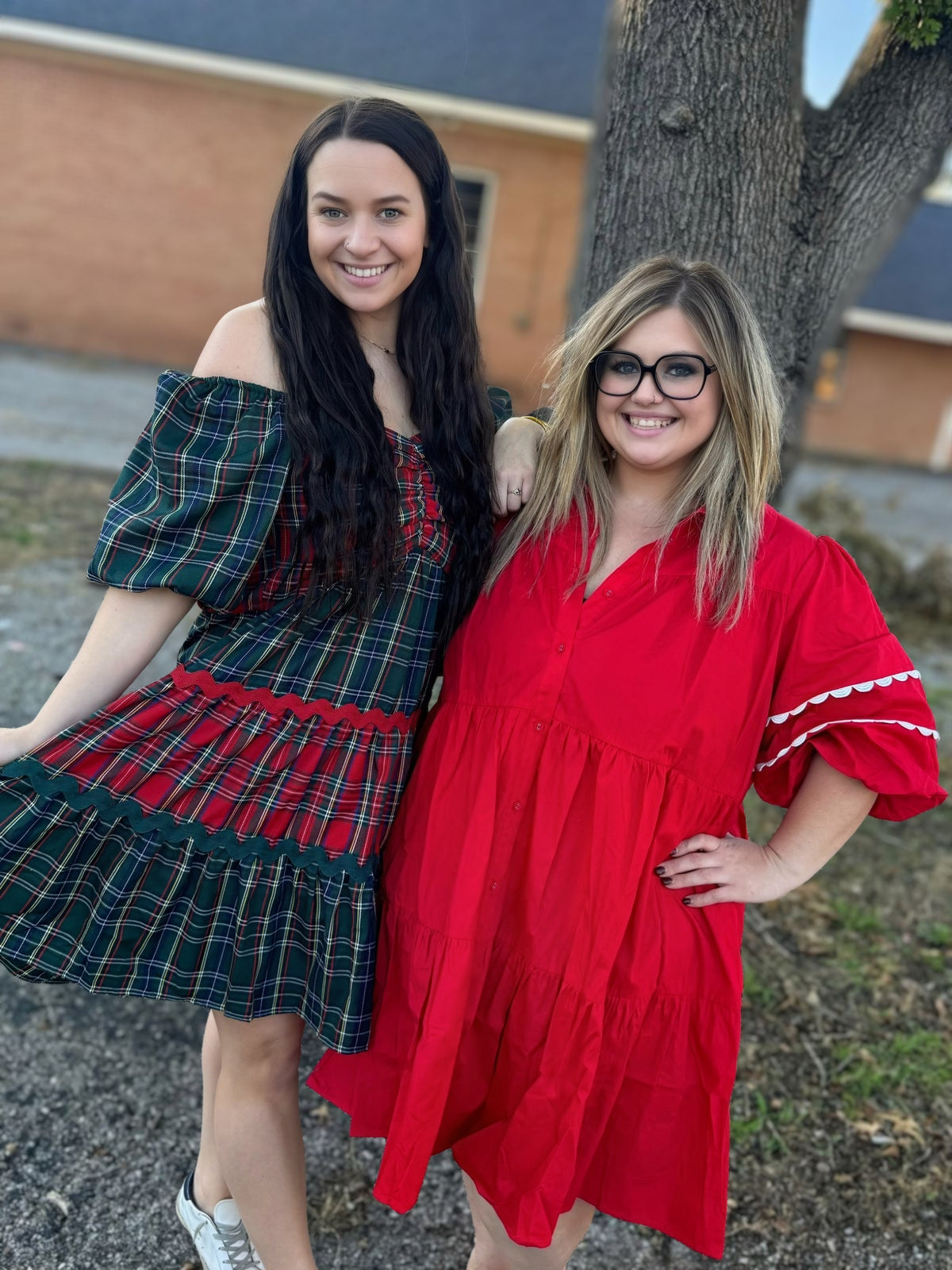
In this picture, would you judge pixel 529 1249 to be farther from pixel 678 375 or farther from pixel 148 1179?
pixel 678 375

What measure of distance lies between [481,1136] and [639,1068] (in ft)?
1.00

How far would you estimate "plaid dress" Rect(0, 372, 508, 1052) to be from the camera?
1.76 metres

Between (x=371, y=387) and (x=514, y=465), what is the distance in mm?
307

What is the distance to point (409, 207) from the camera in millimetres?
1895

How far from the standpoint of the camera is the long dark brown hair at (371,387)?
1.80 m

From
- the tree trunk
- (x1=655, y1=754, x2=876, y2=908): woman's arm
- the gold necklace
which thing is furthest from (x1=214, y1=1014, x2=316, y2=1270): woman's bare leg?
the tree trunk

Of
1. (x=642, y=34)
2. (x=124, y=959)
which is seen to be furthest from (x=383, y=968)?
(x=642, y=34)

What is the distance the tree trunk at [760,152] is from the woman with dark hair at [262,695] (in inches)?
33.0

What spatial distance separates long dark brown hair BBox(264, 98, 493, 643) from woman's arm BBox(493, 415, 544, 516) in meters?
0.02

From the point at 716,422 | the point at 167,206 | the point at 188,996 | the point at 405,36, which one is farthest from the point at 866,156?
the point at 405,36

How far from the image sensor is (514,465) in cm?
203

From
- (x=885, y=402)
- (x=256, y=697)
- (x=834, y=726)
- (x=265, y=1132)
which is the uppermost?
(x=885, y=402)

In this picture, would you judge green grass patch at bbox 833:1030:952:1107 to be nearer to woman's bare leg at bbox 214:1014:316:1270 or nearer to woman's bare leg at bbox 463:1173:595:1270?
woman's bare leg at bbox 463:1173:595:1270

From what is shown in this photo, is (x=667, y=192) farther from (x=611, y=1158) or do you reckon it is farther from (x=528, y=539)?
(x=611, y=1158)
